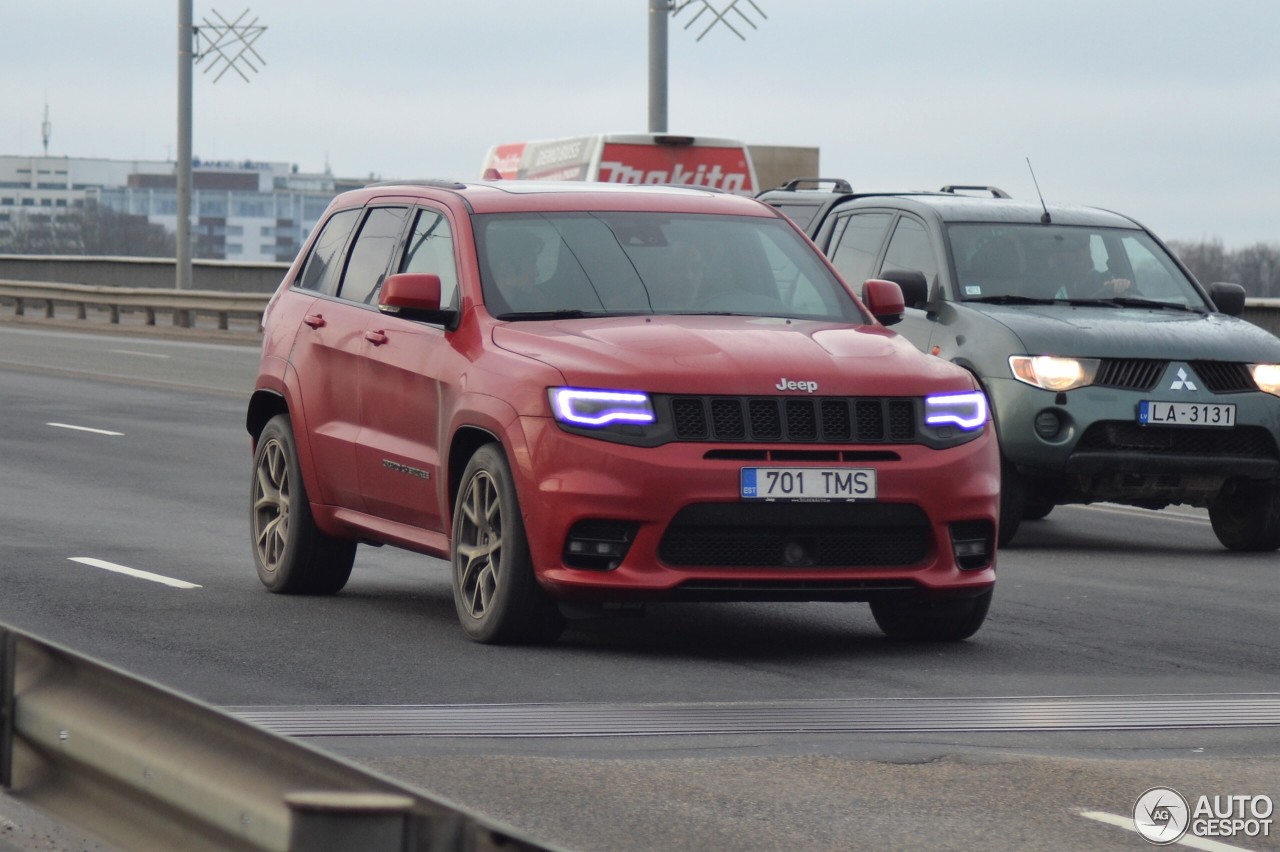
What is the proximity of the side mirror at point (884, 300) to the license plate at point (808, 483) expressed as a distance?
146 centimetres

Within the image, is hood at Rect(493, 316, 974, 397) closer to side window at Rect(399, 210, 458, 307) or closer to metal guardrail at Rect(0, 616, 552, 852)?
side window at Rect(399, 210, 458, 307)

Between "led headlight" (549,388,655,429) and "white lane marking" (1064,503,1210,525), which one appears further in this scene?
"white lane marking" (1064,503,1210,525)

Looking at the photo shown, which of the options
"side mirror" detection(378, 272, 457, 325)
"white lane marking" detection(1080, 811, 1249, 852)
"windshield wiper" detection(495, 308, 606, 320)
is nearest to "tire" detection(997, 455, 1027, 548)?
"windshield wiper" detection(495, 308, 606, 320)

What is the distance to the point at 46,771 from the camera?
4934 millimetres

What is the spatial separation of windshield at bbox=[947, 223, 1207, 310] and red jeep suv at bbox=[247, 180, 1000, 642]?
12.4 ft

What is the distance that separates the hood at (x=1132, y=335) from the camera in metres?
12.4

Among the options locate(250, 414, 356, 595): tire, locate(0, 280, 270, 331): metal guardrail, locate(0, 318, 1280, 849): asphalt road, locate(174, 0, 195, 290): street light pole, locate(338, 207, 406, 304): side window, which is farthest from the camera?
locate(174, 0, 195, 290): street light pole

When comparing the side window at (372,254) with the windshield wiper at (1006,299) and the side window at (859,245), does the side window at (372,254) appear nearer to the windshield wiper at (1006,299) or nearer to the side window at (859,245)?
the windshield wiper at (1006,299)

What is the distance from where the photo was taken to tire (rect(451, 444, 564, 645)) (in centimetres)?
836

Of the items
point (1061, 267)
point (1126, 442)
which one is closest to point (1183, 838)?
point (1126, 442)

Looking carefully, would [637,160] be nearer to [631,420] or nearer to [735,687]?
[631,420]

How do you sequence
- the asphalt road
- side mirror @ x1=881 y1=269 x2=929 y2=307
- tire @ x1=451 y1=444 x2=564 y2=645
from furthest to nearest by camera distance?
side mirror @ x1=881 y1=269 x2=929 y2=307 → tire @ x1=451 y1=444 x2=564 y2=645 → the asphalt road

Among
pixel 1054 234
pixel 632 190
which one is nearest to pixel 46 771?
pixel 632 190

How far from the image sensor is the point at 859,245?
14891 millimetres
